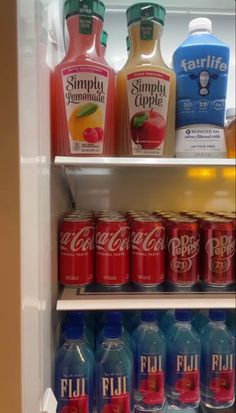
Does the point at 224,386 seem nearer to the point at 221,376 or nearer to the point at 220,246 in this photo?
the point at 221,376

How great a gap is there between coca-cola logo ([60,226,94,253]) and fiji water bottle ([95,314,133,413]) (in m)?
0.22

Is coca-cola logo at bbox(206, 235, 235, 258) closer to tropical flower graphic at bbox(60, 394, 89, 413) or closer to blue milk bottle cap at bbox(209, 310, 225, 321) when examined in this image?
blue milk bottle cap at bbox(209, 310, 225, 321)

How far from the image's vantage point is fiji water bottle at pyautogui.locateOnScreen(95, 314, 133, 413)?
0.87 m

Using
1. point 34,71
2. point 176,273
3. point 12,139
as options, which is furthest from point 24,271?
point 176,273

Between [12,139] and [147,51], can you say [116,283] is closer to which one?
[12,139]

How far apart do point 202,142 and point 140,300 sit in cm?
45

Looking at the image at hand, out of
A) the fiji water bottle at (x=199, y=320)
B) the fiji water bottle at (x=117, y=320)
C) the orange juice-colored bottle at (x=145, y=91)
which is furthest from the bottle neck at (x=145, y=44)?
the fiji water bottle at (x=199, y=320)

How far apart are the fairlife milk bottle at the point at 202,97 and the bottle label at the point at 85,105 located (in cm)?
Result: 23

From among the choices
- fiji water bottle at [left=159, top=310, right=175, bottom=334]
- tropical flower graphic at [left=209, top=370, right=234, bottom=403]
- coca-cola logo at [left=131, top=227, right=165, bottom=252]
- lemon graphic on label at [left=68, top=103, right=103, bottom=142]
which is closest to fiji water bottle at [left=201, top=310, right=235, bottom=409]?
tropical flower graphic at [left=209, top=370, right=234, bottom=403]

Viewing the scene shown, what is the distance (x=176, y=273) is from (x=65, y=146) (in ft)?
1.48

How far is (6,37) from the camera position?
538 millimetres

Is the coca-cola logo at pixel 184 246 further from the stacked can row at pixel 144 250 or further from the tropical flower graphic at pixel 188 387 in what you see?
the tropical flower graphic at pixel 188 387

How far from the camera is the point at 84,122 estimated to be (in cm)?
85

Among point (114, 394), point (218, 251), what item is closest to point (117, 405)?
point (114, 394)
